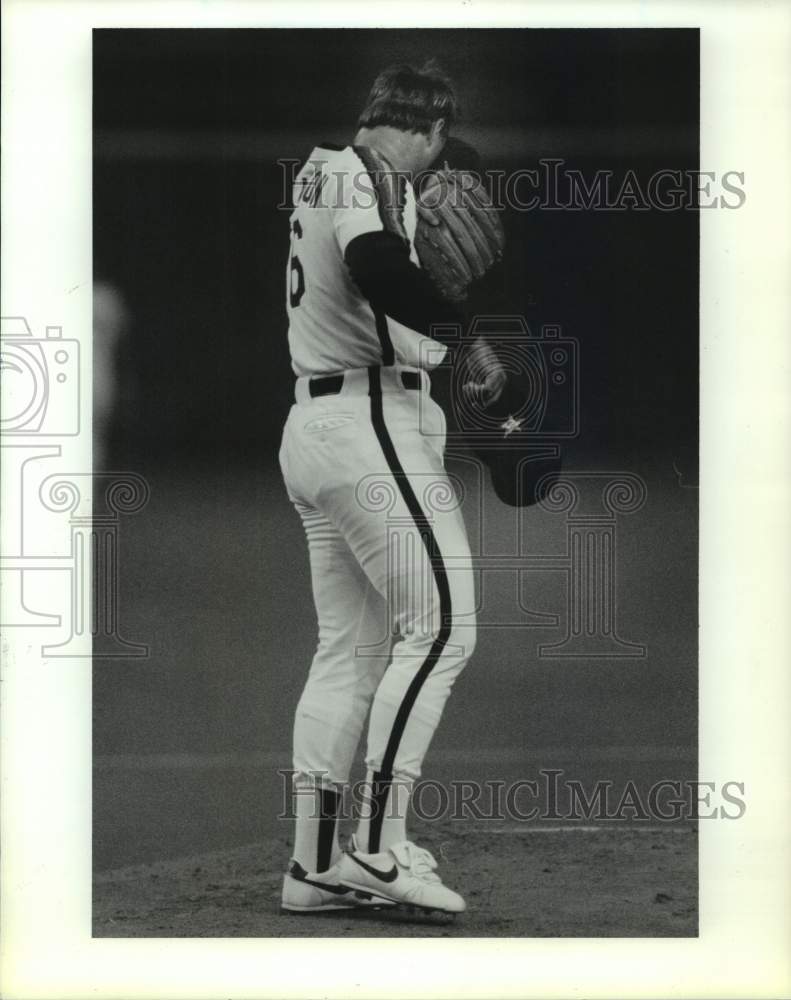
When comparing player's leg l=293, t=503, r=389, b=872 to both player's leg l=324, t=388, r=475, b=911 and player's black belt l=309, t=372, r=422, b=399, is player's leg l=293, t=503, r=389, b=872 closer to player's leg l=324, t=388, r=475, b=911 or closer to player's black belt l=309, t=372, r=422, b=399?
player's leg l=324, t=388, r=475, b=911

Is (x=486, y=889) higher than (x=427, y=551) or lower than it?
lower

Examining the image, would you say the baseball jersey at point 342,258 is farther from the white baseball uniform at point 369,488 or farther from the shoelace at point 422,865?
the shoelace at point 422,865

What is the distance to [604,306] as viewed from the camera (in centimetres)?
343

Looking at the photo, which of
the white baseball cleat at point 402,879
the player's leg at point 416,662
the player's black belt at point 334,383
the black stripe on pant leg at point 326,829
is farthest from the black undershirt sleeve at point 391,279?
the white baseball cleat at point 402,879

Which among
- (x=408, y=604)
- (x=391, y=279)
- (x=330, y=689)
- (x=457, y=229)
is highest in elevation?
(x=457, y=229)

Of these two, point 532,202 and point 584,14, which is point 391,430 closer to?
point 532,202

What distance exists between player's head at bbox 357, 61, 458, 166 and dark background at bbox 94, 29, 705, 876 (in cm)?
3

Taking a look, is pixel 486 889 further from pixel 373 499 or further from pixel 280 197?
pixel 280 197

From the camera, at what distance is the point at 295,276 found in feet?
11.2

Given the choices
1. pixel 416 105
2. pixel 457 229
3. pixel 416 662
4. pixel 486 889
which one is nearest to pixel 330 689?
pixel 416 662

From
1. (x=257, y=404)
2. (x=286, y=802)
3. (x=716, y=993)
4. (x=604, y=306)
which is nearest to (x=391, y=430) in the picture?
(x=257, y=404)

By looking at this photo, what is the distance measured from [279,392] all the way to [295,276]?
0.29m

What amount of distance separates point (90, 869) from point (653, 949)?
1.42 metres

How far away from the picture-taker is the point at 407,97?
3.41 meters
